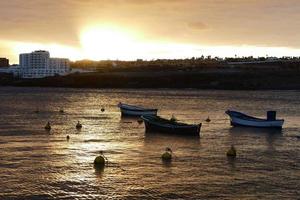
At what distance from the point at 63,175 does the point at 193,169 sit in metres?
7.97

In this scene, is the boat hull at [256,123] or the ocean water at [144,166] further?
the boat hull at [256,123]

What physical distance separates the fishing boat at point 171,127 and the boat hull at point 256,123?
39.5 feet

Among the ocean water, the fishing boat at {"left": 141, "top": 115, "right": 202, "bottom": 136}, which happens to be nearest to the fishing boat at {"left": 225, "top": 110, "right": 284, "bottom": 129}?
the ocean water

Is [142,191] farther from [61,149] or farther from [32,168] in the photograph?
[61,149]

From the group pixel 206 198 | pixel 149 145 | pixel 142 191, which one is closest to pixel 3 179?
pixel 142 191

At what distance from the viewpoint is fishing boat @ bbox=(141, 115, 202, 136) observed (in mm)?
52656

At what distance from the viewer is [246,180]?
104 feet

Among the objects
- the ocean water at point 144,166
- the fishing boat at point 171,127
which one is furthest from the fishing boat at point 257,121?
the fishing boat at point 171,127

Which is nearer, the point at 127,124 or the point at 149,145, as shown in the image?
the point at 149,145

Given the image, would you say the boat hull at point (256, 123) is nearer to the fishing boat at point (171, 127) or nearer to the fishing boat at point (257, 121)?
the fishing boat at point (257, 121)

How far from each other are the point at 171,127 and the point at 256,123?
1432cm

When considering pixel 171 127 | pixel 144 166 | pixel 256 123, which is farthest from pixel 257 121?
pixel 144 166

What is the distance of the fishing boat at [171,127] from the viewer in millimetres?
52656

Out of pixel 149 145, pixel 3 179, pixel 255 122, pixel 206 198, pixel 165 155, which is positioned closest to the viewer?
pixel 206 198
